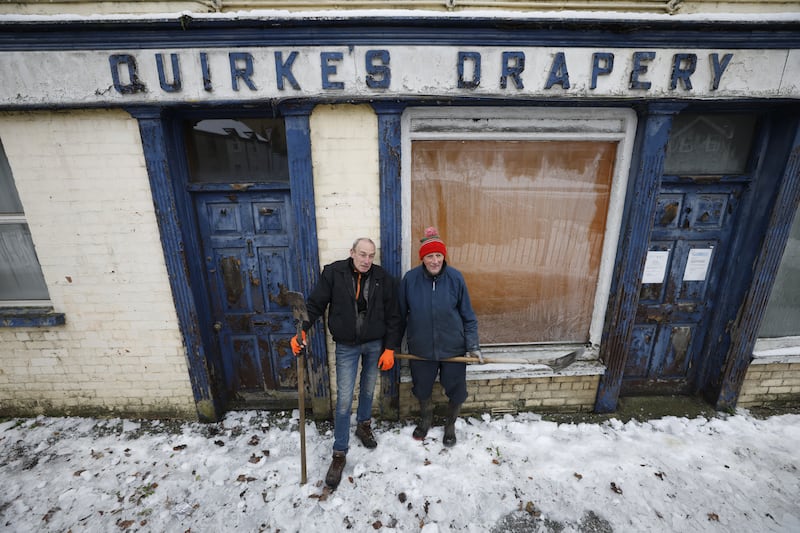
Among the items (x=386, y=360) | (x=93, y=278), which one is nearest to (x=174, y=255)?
(x=93, y=278)

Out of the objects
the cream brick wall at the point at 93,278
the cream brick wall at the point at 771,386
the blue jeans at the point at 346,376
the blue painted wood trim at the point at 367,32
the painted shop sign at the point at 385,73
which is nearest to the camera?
the blue painted wood trim at the point at 367,32

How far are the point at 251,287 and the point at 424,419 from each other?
2315 millimetres

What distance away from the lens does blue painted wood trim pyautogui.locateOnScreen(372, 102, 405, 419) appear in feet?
10.8

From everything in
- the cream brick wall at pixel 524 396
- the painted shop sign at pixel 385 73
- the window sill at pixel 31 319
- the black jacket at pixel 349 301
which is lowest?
the cream brick wall at pixel 524 396

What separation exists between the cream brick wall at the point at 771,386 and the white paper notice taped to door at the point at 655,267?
5.06 feet

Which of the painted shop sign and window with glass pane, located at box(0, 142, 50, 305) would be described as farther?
window with glass pane, located at box(0, 142, 50, 305)

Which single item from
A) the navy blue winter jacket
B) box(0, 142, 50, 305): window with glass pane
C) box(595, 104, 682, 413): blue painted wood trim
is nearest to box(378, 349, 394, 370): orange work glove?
the navy blue winter jacket

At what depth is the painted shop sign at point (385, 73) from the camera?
3100 millimetres

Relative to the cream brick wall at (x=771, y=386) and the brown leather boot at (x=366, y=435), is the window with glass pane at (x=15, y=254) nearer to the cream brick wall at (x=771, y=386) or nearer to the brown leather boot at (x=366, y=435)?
the brown leather boot at (x=366, y=435)

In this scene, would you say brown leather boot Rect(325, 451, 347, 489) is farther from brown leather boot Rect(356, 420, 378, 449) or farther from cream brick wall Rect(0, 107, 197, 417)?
cream brick wall Rect(0, 107, 197, 417)

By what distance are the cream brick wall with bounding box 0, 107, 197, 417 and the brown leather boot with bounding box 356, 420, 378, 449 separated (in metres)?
1.92

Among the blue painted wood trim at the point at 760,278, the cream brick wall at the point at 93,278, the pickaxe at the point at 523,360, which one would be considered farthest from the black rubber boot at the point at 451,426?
the blue painted wood trim at the point at 760,278

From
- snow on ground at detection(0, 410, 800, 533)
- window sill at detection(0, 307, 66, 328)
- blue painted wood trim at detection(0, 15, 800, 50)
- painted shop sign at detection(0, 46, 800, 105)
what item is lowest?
snow on ground at detection(0, 410, 800, 533)

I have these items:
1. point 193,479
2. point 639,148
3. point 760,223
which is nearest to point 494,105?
point 639,148
